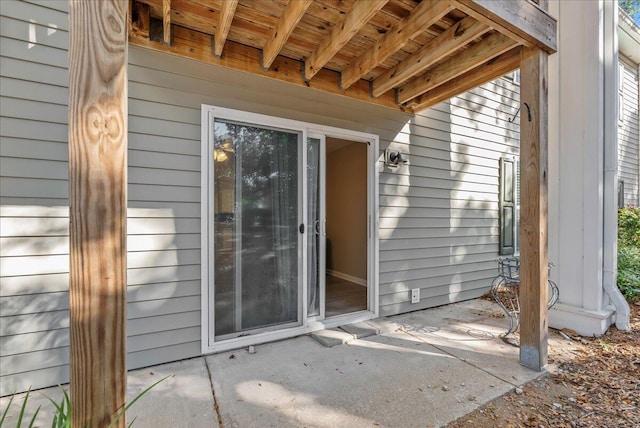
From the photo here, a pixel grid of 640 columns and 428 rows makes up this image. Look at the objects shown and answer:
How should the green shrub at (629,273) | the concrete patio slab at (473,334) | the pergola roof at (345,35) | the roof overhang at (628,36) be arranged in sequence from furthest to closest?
the roof overhang at (628,36) → the green shrub at (629,273) → the concrete patio slab at (473,334) → the pergola roof at (345,35)

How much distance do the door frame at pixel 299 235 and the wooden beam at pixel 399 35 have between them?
635 mm

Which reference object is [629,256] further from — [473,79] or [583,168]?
[473,79]

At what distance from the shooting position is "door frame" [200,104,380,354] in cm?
256

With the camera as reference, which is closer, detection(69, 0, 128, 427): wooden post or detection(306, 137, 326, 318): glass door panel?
detection(69, 0, 128, 427): wooden post

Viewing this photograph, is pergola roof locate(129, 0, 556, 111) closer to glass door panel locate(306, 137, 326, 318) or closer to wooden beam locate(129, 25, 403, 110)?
wooden beam locate(129, 25, 403, 110)

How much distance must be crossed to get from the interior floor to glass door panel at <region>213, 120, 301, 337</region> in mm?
758

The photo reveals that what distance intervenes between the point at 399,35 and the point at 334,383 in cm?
269

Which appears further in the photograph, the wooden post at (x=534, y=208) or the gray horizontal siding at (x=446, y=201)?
the gray horizontal siding at (x=446, y=201)

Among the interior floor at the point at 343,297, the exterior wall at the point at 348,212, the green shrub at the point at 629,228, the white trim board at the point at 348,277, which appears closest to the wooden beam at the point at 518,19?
the exterior wall at the point at 348,212

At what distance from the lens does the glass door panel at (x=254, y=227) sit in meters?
2.68

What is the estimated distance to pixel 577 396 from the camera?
202cm

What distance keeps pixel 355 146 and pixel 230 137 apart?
299 cm

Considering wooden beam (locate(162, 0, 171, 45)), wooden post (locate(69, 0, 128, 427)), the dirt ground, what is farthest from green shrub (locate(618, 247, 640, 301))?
wooden beam (locate(162, 0, 171, 45))

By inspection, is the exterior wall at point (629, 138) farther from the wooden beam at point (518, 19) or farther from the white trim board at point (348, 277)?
the wooden beam at point (518, 19)
